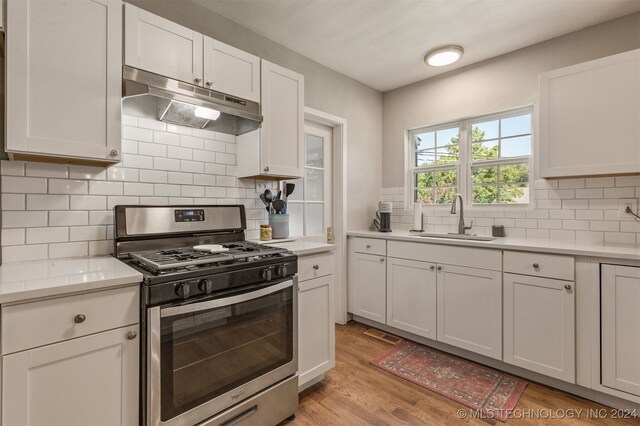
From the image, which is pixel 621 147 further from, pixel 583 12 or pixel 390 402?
pixel 390 402

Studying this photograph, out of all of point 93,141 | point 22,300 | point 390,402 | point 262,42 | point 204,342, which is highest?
point 262,42

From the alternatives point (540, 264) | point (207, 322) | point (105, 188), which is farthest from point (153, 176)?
point (540, 264)

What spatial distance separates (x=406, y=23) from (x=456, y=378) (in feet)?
8.57

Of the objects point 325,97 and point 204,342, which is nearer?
point 204,342

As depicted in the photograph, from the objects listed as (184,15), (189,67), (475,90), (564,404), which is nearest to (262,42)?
(184,15)

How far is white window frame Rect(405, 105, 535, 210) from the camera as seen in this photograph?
272 centimetres

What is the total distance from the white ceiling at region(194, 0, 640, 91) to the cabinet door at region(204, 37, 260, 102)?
428 millimetres

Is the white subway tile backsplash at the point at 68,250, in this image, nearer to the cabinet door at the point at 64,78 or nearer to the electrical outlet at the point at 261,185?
the cabinet door at the point at 64,78

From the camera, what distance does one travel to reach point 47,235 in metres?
1.58

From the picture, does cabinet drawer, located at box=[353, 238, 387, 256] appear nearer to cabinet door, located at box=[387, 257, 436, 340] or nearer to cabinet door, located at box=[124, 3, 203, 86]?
cabinet door, located at box=[387, 257, 436, 340]

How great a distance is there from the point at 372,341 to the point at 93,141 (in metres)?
2.55

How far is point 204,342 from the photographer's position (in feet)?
4.65

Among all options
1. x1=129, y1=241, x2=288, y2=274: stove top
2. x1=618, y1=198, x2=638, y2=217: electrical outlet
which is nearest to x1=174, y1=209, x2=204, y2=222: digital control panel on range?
x1=129, y1=241, x2=288, y2=274: stove top

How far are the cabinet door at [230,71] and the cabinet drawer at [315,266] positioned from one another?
111 cm
